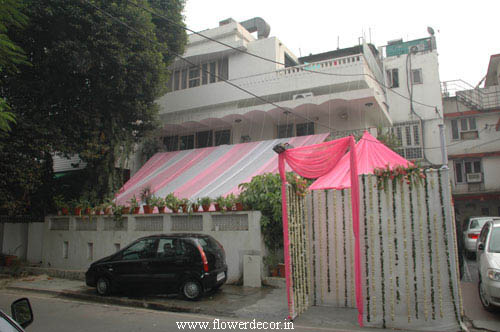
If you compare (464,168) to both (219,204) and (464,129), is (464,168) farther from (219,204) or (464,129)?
(219,204)

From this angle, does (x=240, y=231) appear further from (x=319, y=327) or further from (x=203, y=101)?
(x=203, y=101)

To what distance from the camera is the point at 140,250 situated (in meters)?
8.90

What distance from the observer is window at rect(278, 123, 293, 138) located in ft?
56.2

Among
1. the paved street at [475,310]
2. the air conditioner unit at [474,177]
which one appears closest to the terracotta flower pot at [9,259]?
the paved street at [475,310]

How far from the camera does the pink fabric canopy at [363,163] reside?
27.1 feet

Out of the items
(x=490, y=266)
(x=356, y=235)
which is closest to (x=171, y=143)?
(x=356, y=235)

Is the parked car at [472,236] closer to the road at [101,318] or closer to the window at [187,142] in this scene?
the road at [101,318]

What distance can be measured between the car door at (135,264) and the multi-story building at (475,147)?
69.1ft

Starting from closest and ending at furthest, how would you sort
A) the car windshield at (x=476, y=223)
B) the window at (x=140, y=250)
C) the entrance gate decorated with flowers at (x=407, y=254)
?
the entrance gate decorated with flowers at (x=407, y=254) → the window at (x=140, y=250) → the car windshield at (x=476, y=223)

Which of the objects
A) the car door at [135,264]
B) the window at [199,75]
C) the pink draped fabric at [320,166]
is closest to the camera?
the pink draped fabric at [320,166]

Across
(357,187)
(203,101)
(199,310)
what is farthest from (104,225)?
(357,187)

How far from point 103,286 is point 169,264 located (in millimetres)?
2115

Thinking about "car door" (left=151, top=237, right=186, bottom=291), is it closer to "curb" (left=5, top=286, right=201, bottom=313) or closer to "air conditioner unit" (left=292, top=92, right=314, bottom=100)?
"curb" (left=5, top=286, right=201, bottom=313)

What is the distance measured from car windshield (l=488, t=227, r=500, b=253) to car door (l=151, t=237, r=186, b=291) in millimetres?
6335
